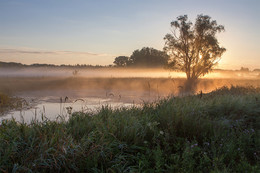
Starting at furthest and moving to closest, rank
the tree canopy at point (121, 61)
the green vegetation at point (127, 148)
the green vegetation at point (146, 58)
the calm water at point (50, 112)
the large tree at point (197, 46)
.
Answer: the tree canopy at point (121, 61) < the green vegetation at point (146, 58) < the large tree at point (197, 46) < the calm water at point (50, 112) < the green vegetation at point (127, 148)

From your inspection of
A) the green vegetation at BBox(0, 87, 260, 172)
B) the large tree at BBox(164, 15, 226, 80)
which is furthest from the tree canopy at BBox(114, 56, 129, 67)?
the green vegetation at BBox(0, 87, 260, 172)

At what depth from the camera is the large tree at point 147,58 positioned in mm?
67000

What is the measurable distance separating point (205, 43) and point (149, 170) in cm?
2942

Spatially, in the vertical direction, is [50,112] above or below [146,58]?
below

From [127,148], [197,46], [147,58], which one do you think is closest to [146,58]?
[147,58]

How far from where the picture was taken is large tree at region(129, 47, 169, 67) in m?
67.0

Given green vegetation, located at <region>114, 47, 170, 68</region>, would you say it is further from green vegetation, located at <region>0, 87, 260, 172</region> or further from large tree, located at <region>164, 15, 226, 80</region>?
green vegetation, located at <region>0, 87, 260, 172</region>

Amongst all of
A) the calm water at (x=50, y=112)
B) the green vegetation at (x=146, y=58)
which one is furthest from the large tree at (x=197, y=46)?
the green vegetation at (x=146, y=58)

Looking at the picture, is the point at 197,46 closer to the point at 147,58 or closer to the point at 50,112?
the point at 50,112

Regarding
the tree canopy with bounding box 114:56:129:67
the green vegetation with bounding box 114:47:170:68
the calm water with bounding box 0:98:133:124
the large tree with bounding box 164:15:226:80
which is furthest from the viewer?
the tree canopy with bounding box 114:56:129:67

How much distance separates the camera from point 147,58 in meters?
67.8

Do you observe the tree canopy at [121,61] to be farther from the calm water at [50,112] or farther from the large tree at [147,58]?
the calm water at [50,112]

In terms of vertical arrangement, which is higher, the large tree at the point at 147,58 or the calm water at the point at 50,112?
the large tree at the point at 147,58

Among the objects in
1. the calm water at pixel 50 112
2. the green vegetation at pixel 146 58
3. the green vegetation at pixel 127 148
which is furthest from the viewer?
the green vegetation at pixel 146 58
